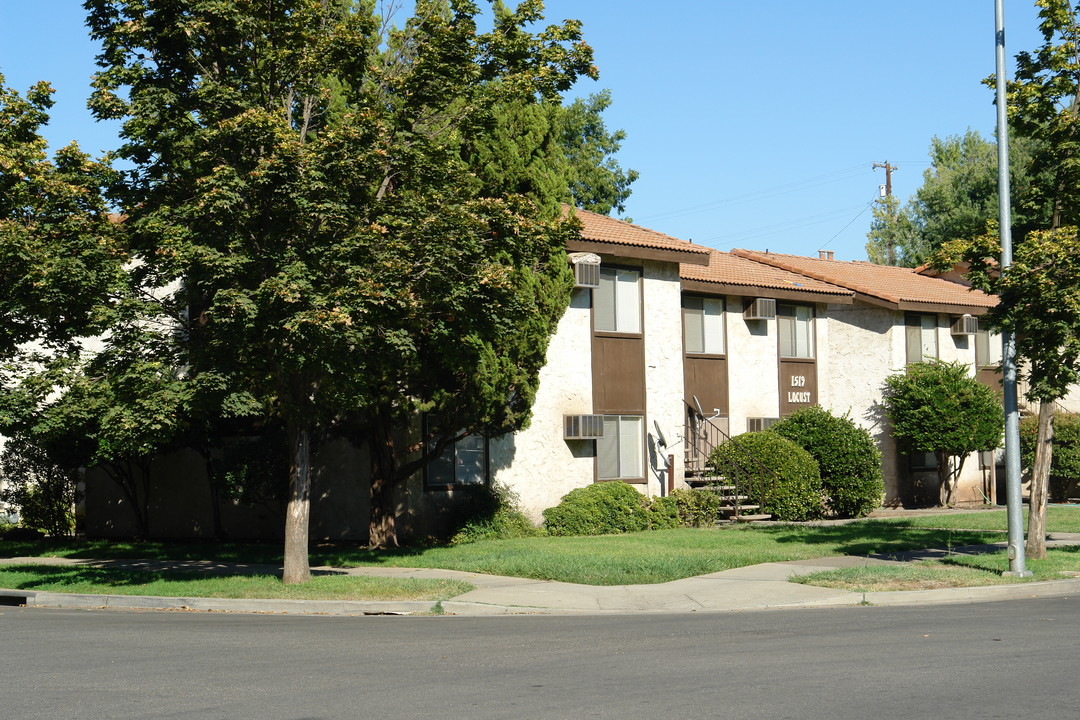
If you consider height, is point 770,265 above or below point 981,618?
above

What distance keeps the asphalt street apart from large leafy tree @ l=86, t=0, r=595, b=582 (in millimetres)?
3748

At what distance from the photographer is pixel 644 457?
1032 inches

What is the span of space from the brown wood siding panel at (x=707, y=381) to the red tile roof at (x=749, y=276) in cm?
198

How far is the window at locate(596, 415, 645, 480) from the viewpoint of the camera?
83.9 ft

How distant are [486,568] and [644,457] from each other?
9.64 metres

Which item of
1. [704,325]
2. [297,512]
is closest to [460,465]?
[297,512]

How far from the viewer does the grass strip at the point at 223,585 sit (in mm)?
14617

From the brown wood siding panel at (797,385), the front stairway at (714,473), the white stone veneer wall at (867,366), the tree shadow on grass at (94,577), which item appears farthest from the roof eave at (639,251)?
the tree shadow on grass at (94,577)

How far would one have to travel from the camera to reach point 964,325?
34344 millimetres

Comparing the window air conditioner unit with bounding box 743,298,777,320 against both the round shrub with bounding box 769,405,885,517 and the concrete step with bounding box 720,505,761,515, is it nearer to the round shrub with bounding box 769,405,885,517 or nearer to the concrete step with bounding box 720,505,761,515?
the round shrub with bounding box 769,405,885,517

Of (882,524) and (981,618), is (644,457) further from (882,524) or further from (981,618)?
(981,618)

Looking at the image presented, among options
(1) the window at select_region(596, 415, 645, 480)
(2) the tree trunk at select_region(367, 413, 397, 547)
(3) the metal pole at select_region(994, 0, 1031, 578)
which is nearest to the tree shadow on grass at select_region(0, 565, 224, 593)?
(2) the tree trunk at select_region(367, 413, 397, 547)

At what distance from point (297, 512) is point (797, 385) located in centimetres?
1797

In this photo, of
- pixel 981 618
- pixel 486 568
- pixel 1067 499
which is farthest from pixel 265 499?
pixel 1067 499
